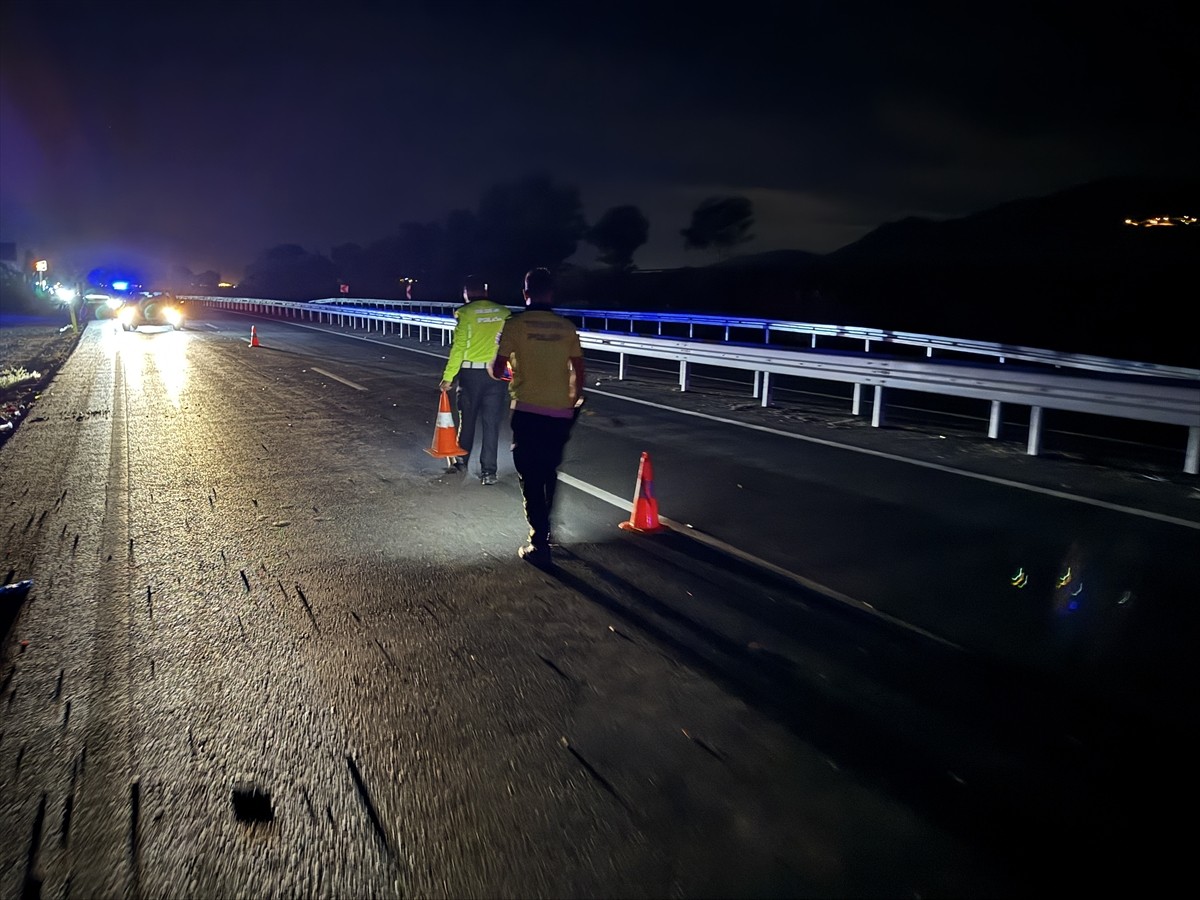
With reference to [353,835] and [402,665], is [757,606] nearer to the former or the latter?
[402,665]

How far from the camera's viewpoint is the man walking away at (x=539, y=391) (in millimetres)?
6695

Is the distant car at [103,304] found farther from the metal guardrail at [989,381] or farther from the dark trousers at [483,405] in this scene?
the dark trousers at [483,405]

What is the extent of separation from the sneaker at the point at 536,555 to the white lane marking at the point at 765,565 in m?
1.32

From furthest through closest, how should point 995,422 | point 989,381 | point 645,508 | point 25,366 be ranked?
point 25,366
point 995,422
point 989,381
point 645,508

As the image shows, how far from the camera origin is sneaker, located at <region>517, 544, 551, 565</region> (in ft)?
22.0

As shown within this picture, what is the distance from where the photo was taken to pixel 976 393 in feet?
41.7

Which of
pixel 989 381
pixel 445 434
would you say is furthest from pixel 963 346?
pixel 445 434

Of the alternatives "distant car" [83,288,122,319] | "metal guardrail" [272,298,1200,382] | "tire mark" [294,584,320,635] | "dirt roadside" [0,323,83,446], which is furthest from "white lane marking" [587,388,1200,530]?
"distant car" [83,288,122,319]

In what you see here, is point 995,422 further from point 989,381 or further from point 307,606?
point 307,606

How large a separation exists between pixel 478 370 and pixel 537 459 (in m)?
2.87

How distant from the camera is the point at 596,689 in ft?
15.2

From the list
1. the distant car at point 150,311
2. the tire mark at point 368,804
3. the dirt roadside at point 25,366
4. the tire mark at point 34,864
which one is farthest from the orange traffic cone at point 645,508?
the distant car at point 150,311

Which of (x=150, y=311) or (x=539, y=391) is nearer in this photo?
(x=539, y=391)

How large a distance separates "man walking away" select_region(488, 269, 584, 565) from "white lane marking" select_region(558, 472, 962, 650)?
138 cm
